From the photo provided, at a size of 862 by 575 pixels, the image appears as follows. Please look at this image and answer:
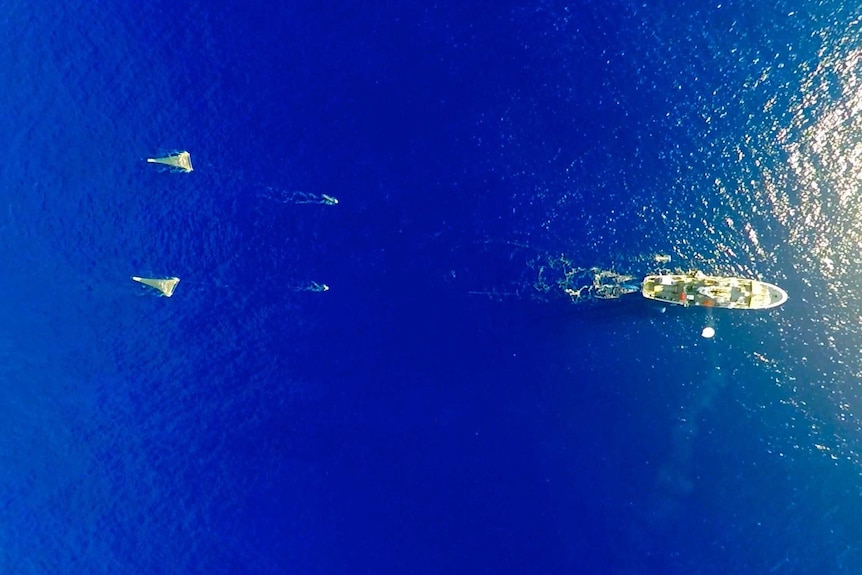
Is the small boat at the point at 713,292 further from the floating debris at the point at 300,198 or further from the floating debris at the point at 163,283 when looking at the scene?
the floating debris at the point at 163,283

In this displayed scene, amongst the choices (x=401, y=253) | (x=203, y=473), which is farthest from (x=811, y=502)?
(x=203, y=473)

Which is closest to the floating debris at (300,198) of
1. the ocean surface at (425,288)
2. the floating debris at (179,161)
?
the ocean surface at (425,288)

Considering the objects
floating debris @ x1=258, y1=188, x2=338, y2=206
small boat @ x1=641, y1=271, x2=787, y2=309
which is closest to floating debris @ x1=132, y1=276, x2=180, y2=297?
floating debris @ x1=258, y1=188, x2=338, y2=206

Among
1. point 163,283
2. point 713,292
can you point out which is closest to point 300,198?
point 163,283

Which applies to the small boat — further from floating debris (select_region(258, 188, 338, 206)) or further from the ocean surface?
floating debris (select_region(258, 188, 338, 206))

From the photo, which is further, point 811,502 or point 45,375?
point 45,375

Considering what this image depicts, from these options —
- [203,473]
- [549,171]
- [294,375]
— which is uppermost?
[549,171]

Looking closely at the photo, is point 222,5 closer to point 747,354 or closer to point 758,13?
point 758,13
